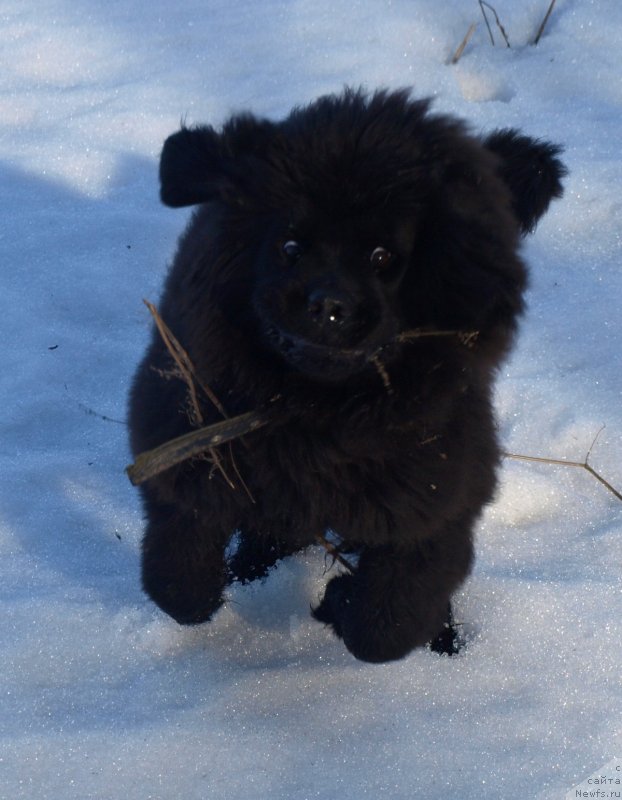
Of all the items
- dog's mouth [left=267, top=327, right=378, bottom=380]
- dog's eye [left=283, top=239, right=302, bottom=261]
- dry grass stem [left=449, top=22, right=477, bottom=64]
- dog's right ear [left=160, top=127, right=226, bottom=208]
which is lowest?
dry grass stem [left=449, top=22, right=477, bottom=64]

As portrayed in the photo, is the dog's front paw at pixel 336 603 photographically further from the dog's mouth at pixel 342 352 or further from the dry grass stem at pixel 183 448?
the dog's mouth at pixel 342 352

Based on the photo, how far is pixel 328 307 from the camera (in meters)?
1.87

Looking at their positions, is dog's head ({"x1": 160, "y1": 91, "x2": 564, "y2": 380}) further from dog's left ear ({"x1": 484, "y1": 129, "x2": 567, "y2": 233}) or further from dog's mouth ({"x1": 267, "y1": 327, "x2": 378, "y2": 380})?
dog's left ear ({"x1": 484, "y1": 129, "x2": 567, "y2": 233})

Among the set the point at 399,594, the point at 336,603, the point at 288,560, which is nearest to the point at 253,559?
the point at 288,560

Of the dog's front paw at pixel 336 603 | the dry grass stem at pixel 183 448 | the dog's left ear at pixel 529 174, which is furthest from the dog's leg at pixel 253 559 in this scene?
the dog's left ear at pixel 529 174

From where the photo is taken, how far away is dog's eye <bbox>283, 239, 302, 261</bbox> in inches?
76.1

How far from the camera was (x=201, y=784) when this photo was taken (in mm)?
2232

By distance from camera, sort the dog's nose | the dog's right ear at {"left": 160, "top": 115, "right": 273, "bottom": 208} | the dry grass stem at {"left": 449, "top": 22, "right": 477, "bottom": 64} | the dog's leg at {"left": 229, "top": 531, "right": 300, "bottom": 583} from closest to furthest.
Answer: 1. the dog's nose
2. the dog's right ear at {"left": 160, "top": 115, "right": 273, "bottom": 208}
3. the dog's leg at {"left": 229, "top": 531, "right": 300, "bottom": 583}
4. the dry grass stem at {"left": 449, "top": 22, "right": 477, "bottom": 64}

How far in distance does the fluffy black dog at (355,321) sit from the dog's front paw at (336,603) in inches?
4.1

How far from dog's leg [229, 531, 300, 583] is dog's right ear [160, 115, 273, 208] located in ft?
3.63

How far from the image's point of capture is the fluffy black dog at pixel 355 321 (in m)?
1.92

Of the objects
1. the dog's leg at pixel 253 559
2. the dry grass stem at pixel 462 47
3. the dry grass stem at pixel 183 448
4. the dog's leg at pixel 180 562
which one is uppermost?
the dry grass stem at pixel 183 448

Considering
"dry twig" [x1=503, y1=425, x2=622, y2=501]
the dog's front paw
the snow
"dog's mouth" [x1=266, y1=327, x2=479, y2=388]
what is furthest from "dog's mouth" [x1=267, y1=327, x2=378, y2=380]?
"dry twig" [x1=503, y1=425, x2=622, y2=501]

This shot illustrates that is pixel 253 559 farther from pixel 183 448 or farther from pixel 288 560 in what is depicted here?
pixel 183 448
